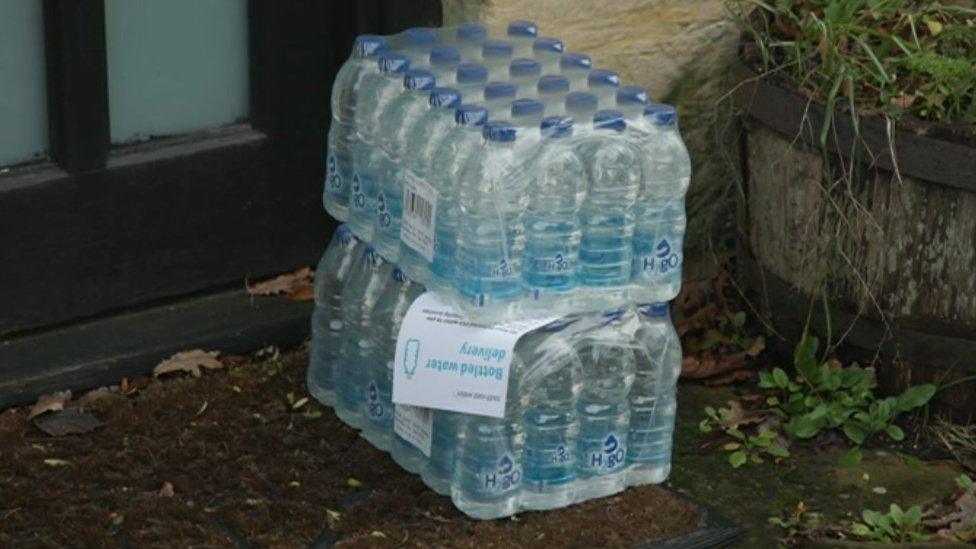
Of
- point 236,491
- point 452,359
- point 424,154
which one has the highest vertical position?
point 424,154

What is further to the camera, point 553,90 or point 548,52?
point 548,52

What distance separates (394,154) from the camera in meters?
4.13

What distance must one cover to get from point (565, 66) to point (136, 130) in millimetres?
1067

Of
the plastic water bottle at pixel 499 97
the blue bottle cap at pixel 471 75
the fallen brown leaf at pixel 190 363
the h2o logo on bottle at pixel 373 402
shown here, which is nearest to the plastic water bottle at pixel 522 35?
the blue bottle cap at pixel 471 75

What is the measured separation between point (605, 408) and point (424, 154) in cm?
64

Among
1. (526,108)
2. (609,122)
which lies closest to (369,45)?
(526,108)

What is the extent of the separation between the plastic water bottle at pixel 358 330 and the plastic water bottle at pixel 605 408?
48cm

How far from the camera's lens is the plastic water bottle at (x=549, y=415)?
3.95 meters

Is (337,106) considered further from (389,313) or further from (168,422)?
(168,422)

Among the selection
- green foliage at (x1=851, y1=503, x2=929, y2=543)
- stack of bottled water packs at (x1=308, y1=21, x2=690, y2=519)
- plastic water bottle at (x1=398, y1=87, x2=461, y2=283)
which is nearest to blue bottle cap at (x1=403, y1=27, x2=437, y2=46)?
stack of bottled water packs at (x1=308, y1=21, x2=690, y2=519)

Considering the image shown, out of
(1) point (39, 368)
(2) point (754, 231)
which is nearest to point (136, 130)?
(1) point (39, 368)

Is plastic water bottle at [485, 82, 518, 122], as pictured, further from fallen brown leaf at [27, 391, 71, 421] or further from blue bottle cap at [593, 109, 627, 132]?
fallen brown leaf at [27, 391, 71, 421]

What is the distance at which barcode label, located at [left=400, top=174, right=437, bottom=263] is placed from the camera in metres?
3.97

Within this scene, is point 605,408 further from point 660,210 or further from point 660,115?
point 660,115
